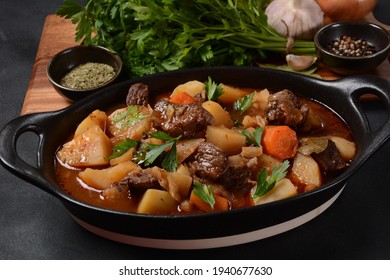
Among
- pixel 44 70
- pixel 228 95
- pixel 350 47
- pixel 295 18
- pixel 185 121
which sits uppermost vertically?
pixel 185 121

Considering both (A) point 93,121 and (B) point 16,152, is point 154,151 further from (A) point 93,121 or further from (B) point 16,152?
(B) point 16,152

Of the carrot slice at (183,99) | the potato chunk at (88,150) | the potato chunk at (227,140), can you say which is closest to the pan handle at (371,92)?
the potato chunk at (227,140)

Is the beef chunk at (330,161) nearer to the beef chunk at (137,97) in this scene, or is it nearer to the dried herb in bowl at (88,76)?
the beef chunk at (137,97)

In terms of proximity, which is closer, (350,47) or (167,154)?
(167,154)

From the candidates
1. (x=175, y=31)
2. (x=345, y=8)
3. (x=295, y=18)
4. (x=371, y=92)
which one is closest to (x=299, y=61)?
(x=295, y=18)

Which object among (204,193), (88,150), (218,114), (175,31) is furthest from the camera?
(175,31)

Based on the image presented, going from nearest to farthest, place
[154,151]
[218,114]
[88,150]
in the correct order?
[154,151]
[88,150]
[218,114]
